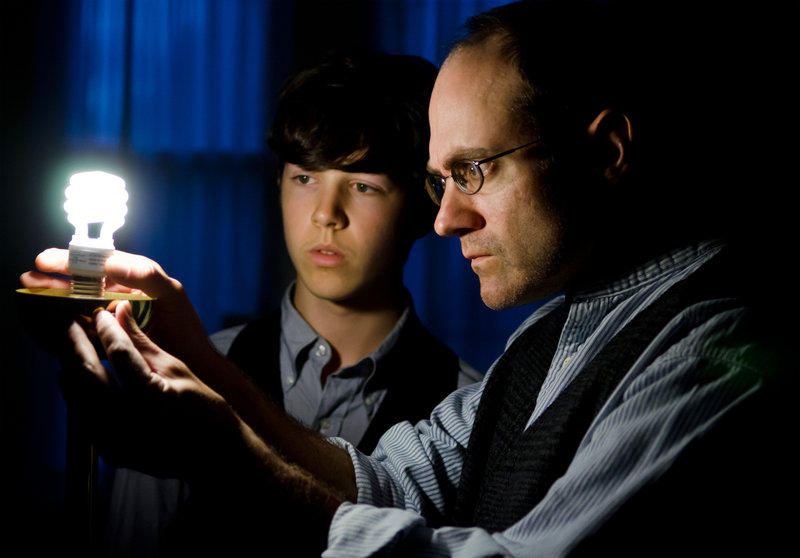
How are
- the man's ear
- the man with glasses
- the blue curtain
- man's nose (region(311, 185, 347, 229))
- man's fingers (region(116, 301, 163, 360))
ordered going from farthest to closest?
the blue curtain < man's nose (region(311, 185, 347, 229)) < the man's ear < man's fingers (region(116, 301, 163, 360)) < the man with glasses

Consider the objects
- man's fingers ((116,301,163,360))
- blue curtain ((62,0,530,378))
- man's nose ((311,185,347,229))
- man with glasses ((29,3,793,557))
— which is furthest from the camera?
blue curtain ((62,0,530,378))

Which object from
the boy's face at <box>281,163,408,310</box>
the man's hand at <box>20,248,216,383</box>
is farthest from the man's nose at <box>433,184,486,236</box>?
the man's hand at <box>20,248,216,383</box>

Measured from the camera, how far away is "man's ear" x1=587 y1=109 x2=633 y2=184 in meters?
A: 1.40

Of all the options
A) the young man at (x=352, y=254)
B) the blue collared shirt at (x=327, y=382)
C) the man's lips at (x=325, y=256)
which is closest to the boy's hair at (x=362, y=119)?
the young man at (x=352, y=254)

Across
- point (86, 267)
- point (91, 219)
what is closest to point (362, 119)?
point (91, 219)

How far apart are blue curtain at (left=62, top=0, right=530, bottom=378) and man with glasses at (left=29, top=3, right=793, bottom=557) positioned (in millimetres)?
1143

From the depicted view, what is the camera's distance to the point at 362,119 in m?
1.95

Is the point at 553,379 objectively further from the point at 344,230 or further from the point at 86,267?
the point at 86,267

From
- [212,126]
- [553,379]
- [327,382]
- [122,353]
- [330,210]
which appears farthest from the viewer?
[212,126]

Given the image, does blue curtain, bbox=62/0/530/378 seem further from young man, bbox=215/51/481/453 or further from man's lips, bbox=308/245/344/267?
man's lips, bbox=308/245/344/267

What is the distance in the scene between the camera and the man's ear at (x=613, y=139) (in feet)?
4.58

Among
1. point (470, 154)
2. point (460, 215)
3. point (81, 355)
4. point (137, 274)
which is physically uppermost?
point (470, 154)

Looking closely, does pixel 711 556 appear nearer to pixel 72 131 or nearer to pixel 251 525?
pixel 251 525

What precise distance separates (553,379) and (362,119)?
3.23 ft
